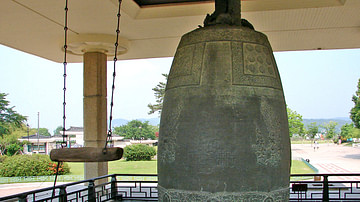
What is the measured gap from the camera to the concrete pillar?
13469mm

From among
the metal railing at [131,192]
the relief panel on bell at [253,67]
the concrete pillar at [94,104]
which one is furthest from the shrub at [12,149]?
the relief panel on bell at [253,67]

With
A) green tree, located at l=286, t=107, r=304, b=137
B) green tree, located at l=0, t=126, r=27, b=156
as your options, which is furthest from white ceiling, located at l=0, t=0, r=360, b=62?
green tree, located at l=286, t=107, r=304, b=137

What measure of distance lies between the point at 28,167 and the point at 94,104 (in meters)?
16.6

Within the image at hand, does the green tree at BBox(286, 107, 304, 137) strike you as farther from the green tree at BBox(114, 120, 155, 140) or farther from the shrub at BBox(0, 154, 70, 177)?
the shrub at BBox(0, 154, 70, 177)

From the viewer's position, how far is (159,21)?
11109mm

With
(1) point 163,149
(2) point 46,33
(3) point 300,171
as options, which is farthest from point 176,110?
(3) point 300,171

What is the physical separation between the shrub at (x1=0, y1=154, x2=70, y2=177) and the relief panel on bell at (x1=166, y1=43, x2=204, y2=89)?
2611cm

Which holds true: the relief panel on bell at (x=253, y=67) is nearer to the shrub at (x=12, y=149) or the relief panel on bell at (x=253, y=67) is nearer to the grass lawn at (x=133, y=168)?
the grass lawn at (x=133, y=168)

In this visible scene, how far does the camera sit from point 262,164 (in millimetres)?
2934

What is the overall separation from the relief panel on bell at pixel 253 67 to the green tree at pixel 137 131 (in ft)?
180

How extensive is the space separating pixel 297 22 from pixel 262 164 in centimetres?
951

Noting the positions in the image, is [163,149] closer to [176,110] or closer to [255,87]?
[176,110]

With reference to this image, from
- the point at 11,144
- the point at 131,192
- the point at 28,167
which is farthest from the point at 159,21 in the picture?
the point at 11,144

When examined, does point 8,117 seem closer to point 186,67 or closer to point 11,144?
point 11,144
